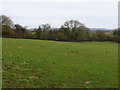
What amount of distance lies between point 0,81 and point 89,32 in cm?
4200

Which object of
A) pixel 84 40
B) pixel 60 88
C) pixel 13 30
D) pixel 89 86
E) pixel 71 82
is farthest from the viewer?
pixel 84 40

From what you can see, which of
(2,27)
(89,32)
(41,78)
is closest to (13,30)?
(2,27)

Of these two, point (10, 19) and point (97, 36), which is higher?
point (10, 19)

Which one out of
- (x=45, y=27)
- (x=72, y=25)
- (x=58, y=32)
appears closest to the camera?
(x=58, y=32)

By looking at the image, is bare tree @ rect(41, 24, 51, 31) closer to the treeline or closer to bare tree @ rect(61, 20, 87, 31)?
the treeline

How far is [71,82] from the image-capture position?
5.79 m

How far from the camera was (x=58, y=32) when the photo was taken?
41938 millimetres

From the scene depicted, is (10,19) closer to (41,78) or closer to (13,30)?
(13,30)

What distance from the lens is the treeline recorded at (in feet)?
130

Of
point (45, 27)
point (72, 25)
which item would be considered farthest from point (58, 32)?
point (72, 25)

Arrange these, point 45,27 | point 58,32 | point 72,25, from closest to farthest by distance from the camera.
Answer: point 58,32 < point 72,25 < point 45,27

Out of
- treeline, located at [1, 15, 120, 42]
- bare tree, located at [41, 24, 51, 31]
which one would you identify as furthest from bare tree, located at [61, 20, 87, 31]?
bare tree, located at [41, 24, 51, 31]

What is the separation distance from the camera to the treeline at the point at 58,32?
130 feet

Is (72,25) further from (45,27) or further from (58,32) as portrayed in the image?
(45,27)
